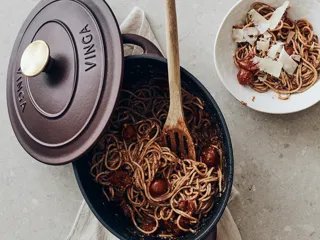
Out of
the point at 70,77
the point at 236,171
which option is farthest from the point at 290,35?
the point at 70,77

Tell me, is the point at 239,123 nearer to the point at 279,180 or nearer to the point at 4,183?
the point at 279,180

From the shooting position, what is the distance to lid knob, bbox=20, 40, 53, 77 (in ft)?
4.70

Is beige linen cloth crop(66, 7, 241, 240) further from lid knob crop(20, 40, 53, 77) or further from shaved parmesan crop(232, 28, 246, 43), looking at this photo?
lid knob crop(20, 40, 53, 77)

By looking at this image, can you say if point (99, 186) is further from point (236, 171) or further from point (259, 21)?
point (259, 21)

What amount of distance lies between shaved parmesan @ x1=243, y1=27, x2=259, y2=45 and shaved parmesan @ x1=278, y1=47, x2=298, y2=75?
0.10m

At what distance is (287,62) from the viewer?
1.73 metres

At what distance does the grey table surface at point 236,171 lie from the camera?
177 centimetres

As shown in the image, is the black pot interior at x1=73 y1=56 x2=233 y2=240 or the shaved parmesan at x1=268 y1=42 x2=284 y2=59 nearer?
the black pot interior at x1=73 y1=56 x2=233 y2=240

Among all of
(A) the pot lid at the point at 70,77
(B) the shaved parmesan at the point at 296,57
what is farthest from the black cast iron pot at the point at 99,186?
(B) the shaved parmesan at the point at 296,57

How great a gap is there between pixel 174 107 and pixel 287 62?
42 cm

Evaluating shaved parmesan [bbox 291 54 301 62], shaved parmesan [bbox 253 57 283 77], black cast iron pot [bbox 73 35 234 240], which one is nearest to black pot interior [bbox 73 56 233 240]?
black cast iron pot [bbox 73 35 234 240]

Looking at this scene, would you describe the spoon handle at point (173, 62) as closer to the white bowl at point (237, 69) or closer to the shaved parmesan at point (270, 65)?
the white bowl at point (237, 69)

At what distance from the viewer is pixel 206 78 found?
1.82 metres

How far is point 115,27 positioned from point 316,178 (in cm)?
81
